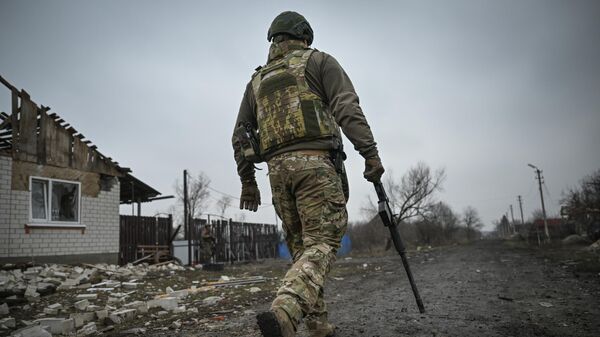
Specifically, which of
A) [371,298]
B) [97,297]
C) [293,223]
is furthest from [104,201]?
[293,223]

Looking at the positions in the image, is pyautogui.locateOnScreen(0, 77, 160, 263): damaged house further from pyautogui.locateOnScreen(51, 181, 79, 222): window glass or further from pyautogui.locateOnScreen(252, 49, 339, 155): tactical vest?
pyautogui.locateOnScreen(252, 49, 339, 155): tactical vest

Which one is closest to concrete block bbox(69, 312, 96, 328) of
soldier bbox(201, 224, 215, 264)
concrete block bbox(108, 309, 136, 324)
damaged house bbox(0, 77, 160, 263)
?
concrete block bbox(108, 309, 136, 324)

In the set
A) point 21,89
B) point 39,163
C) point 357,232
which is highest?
point 21,89

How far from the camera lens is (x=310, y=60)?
237cm

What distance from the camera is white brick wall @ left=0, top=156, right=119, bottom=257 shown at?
30.8ft

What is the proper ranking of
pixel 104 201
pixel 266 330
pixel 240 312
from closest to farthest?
pixel 266 330, pixel 240 312, pixel 104 201

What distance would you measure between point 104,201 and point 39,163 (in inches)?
93.5

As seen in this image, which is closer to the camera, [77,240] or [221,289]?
[221,289]

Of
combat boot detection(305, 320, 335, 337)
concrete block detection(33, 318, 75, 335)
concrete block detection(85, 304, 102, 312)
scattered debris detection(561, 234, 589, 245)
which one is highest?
combat boot detection(305, 320, 335, 337)

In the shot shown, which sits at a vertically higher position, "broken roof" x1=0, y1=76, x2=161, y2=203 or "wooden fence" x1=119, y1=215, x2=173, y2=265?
"broken roof" x1=0, y1=76, x2=161, y2=203

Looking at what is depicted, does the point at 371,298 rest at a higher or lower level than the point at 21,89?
lower

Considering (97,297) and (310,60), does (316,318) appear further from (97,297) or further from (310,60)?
(97,297)

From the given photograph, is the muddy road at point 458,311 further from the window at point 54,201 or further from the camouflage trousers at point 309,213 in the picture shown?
the window at point 54,201

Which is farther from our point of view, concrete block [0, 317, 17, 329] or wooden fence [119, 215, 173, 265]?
wooden fence [119, 215, 173, 265]
